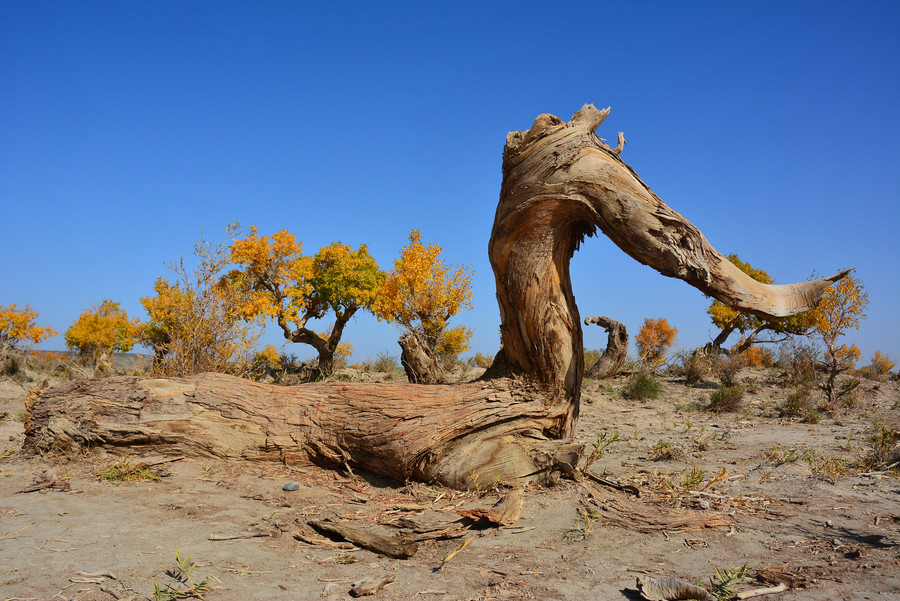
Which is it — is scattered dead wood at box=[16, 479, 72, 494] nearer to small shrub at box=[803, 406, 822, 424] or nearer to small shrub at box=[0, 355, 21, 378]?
small shrub at box=[803, 406, 822, 424]

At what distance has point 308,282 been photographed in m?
18.4

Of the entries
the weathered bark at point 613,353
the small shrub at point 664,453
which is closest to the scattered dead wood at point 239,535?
the small shrub at point 664,453

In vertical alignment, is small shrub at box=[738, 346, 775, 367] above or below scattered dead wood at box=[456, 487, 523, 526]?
above

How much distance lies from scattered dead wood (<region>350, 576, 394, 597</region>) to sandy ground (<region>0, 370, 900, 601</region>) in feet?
0.13

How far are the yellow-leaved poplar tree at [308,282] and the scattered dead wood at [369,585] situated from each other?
14.1 metres

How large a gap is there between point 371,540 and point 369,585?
2.30 feet

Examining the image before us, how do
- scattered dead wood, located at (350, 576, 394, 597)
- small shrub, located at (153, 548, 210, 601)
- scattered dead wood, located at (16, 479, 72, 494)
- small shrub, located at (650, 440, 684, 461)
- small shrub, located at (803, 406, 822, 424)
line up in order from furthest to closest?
small shrub, located at (803, 406, 822, 424) → small shrub, located at (650, 440, 684, 461) → scattered dead wood, located at (16, 479, 72, 494) → scattered dead wood, located at (350, 576, 394, 597) → small shrub, located at (153, 548, 210, 601)

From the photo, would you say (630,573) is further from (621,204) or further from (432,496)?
(621,204)

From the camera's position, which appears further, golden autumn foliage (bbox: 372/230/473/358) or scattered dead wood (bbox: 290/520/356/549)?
golden autumn foliage (bbox: 372/230/473/358)

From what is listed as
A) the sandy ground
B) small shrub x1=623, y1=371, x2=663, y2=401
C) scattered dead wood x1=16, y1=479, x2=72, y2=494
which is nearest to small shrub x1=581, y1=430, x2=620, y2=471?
the sandy ground

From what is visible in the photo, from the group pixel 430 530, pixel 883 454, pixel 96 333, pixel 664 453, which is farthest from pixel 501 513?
pixel 96 333

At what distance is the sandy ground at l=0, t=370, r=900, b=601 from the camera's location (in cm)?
300

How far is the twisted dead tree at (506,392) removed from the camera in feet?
16.5

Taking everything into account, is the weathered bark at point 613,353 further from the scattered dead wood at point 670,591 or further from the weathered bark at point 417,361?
the scattered dead wood at point 670,591
